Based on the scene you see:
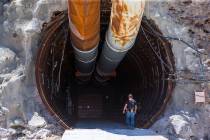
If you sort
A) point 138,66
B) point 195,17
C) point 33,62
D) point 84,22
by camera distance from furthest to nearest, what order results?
1. point 138,66
2. point 195,17
3. point 33,62
4. point 84,22

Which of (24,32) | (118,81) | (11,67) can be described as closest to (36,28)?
(24,32)

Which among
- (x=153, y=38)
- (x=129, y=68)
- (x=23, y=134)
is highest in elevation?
(x=153, y=38)

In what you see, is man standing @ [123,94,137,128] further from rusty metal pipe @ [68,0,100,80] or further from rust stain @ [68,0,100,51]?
rust stain @ [68,0,100,51]

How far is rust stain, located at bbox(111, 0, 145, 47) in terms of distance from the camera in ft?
28.8

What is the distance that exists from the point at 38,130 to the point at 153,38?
374 cm

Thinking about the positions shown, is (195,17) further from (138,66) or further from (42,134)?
(42,134)

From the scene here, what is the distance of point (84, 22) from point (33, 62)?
199 cm

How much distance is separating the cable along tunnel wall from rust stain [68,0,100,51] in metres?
0.97

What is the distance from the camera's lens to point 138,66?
13.9 m

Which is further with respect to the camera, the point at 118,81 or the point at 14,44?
the point at 118,81

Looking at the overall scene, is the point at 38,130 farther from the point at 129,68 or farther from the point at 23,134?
the point at 129,68

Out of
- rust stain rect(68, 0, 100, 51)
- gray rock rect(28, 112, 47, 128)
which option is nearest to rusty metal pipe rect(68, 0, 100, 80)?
rust stain rect(68, 0, 100, 51)

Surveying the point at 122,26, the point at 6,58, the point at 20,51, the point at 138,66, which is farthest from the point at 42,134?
the point at 138,66

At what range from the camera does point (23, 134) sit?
32.3 ft
